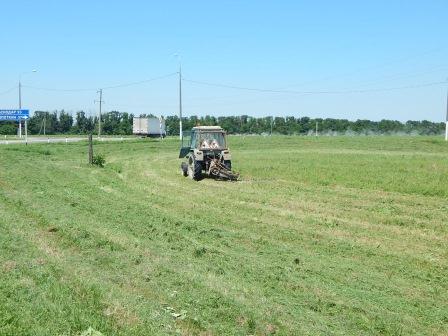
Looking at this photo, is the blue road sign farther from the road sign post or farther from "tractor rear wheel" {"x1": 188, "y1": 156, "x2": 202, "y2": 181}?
"tractor rear wheel" {"x1": 188, "y1": 156, "x2": 202, "y2": 181}

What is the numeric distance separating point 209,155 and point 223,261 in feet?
43.9

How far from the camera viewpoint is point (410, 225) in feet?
40.5

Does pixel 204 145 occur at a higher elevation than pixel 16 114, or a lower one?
lower

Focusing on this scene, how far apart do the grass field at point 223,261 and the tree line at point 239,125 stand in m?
89.8

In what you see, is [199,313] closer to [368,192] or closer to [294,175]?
[368,192]

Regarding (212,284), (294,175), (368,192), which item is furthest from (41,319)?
(294,175)

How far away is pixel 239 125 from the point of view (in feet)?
380

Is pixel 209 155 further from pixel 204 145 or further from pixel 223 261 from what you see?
pixel 223 261

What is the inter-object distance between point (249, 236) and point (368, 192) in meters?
7.94

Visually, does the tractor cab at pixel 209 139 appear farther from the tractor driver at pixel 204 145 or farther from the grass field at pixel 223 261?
the grass field at pixel 223 261

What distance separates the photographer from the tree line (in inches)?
4242

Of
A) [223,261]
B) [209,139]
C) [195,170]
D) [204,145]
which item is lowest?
[223,261]

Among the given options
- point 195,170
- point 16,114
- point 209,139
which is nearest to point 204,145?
point 209,139

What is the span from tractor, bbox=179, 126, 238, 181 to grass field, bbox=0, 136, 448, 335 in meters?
3.75
